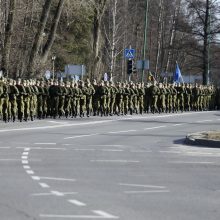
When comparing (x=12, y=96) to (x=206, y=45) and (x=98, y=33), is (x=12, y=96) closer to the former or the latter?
(x=98, y=33)

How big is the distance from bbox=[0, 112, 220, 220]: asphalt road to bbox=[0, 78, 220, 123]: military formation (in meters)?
5.03

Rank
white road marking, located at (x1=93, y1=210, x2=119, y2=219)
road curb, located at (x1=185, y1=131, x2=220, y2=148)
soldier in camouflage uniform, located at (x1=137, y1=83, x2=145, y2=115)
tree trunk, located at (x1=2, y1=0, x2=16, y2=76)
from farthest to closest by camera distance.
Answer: soldier in camouflage uniform, located at (x1=137, y1=83, x2=145, y2=115) → tree trunk, located at (x1=2, y1=0, x2=16, y2=76) → road curb, located at (x1=185, y1=131, x2=220, y2=148) → white road marking, located at (x1=93, y1=210, x2=119, y2=219)

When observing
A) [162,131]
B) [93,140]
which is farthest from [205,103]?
[93,140]

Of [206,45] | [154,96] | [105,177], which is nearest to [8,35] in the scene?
[154,96]

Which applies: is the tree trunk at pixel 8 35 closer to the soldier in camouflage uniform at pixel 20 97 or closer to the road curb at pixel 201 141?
the soldier in camouflage uniform at pixel 20 97

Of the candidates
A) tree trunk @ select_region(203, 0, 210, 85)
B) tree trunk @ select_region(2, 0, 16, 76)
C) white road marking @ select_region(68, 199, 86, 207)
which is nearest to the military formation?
tree trunk @ select_region(2, 0, 16, 76)

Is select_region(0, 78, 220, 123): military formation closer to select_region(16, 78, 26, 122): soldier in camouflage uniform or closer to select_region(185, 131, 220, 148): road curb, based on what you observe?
select_region(16, 78, 26, 122): soldier in camouflage uniform

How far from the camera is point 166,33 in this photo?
89875mm

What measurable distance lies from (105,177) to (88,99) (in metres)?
21.0

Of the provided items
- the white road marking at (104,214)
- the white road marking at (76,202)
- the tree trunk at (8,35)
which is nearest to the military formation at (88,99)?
the tree trunk at (8,35)

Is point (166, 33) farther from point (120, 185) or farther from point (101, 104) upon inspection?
point (120, 185)

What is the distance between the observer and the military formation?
28831 mm

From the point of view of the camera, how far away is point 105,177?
12977mm

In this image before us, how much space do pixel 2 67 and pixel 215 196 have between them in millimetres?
28556
